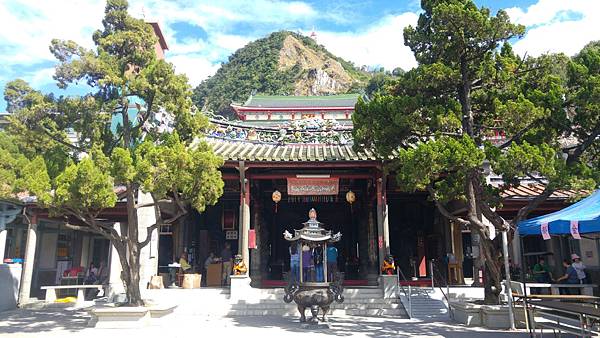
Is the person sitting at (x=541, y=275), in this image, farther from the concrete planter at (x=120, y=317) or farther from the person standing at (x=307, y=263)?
the concrete planter at (x=120, y=317)

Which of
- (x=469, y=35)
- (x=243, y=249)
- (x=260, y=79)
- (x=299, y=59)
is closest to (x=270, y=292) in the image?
(x=243, y=249)

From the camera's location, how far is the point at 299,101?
41312mm

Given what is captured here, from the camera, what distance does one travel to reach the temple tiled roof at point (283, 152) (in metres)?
12.6

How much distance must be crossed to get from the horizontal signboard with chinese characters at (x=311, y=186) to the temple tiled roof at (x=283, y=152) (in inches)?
29.4

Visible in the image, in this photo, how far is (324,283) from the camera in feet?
30.0

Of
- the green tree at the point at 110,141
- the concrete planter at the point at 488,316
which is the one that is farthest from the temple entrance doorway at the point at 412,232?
the green tree at the point at 110,141

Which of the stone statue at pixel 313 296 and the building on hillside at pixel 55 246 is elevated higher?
the building on hillside at pixel 55 246

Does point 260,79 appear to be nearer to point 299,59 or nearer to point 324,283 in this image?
point 299,59

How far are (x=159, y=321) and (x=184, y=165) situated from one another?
144 inches

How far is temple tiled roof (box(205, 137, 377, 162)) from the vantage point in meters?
12.6

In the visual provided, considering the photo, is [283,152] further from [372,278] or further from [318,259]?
[372,278]

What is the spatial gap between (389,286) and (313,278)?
2.72 meters

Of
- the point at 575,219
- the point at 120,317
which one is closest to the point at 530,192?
the point at 575,219

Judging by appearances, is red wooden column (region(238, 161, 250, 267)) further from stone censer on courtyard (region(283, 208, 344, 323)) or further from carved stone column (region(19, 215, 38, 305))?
carved stone column (region(19, 215, 38, 305))
